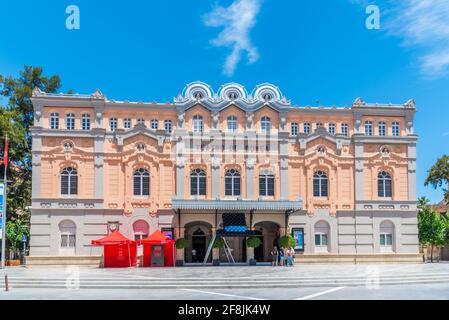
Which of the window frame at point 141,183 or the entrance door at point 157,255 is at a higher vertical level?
the window frame at point 141,183

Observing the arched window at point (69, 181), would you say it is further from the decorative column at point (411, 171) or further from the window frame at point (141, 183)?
the decorative column at point (411, 171)

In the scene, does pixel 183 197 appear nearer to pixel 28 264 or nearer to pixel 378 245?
pixel 28 264

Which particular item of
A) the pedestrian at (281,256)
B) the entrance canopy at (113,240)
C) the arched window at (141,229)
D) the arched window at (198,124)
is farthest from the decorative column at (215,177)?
the entrance canopy at (113,240)

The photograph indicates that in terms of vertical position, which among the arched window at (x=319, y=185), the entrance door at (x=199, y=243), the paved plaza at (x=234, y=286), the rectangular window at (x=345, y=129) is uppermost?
the rectangular window at (x=345, y=129)

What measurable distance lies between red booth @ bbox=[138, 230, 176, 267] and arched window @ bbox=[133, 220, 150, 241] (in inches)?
71.5

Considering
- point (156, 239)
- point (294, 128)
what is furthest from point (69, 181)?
point (294, 128)

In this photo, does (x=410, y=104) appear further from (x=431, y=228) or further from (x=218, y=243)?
(x=218, y=243)

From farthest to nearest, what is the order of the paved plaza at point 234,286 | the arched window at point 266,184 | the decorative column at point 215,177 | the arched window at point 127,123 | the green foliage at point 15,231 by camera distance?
the green foliage at point 15,231, the arched window at point 266,184, the arched window at point 127,123, the decorative column at point 215,177, the paved plaza at point 234,286

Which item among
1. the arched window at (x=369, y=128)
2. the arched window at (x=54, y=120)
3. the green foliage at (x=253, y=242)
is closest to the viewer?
the green foliage at (x=253, y=242)

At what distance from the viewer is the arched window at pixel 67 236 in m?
41.9

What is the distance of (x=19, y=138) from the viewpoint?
4709 cm

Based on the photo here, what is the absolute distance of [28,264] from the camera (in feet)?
134

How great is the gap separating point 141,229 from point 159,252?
3102mm

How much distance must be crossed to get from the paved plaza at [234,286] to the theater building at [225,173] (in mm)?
11798
